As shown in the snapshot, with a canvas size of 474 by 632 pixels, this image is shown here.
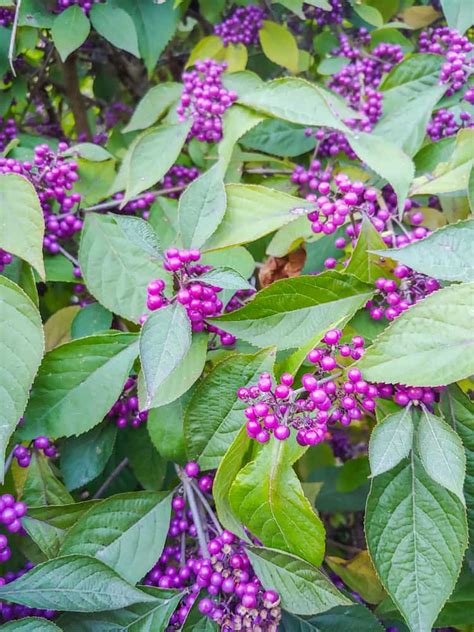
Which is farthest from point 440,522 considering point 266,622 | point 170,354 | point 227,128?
point 227,128

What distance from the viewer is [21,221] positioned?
110cm

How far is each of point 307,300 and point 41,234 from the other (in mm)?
445

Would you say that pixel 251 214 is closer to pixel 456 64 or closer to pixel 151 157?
pixel 151 157

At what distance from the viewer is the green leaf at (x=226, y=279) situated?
94cm

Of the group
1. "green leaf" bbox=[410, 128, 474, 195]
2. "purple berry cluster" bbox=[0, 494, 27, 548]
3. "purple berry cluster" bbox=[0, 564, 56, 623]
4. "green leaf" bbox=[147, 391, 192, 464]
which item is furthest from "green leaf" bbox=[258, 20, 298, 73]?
"purple berry cluster" bbox=[0, 564, 56, 623]

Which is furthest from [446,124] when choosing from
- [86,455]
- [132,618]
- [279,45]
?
[132,618]

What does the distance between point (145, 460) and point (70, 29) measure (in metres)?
0.97

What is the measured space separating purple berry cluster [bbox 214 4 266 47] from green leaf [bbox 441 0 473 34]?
0.53 metres

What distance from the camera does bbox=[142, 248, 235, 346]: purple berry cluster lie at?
992 mm

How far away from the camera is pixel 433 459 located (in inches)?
33.4

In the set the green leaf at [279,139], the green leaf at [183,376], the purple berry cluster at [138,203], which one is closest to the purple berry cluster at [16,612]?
the green leaf at [183,376]

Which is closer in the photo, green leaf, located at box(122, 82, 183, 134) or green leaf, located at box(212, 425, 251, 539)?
green leaf, located at box(212, 425, 251, 539)

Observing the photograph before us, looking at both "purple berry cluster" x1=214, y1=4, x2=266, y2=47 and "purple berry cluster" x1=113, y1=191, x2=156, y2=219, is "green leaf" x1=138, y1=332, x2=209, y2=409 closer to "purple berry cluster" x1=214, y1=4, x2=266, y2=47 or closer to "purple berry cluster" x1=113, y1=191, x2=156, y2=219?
"purple berry cluster" x1=113, y1=191, x2=156, y2=219

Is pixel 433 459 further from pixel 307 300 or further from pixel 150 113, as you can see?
pixel 150 113
